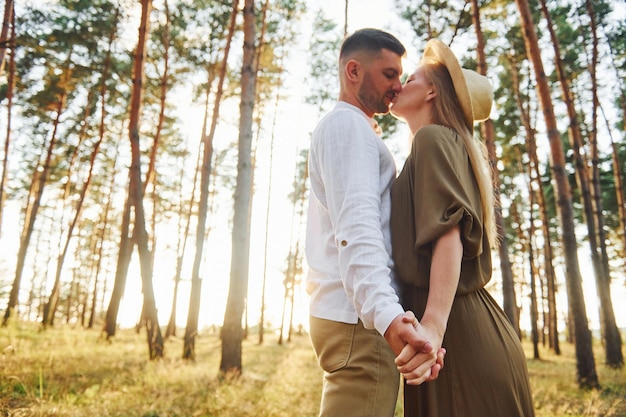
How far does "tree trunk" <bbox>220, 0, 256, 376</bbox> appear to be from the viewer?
847cm

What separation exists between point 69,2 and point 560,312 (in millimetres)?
40825

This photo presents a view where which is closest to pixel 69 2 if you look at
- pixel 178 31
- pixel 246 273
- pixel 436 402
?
pixel 178 31

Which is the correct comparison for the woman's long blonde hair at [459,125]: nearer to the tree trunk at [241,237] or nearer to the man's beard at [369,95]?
the man's beard at [369,95]

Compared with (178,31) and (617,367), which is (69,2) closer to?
(178,31)

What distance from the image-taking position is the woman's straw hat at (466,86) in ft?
6.41

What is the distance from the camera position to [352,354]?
1644 mm

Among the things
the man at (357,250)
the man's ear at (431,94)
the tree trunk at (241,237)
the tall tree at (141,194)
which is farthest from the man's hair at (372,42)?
the tall tree at (141,194)

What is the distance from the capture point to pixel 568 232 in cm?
920

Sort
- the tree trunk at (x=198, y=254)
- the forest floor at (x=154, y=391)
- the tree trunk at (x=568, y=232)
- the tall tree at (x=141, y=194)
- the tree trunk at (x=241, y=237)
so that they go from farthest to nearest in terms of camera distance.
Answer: the tree trunk at (x=198, y=254) < the tall tree at (x=141, y=194) < the tree trunk at (x=568, y=232) < the tree trunk at (x=241, y=237) < the forest floor at (x=154, y=391)

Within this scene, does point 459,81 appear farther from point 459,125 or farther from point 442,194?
point 442,194

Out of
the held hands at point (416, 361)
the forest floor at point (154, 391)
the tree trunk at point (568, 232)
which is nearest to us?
the held hands at point (416, 361)

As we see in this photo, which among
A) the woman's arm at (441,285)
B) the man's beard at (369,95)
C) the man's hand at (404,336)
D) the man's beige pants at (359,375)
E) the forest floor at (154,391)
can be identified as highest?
the man's beard at (369,95)

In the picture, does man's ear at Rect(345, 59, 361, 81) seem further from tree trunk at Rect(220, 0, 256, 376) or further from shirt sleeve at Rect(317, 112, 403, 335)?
tree trunk at Rect(220, 0, 256, 376)

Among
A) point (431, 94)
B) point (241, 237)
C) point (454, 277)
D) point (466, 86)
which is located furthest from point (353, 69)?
point (241, 237)
